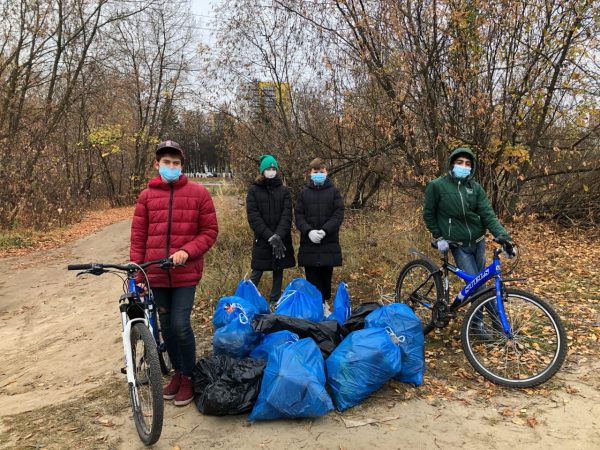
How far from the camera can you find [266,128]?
9672mm

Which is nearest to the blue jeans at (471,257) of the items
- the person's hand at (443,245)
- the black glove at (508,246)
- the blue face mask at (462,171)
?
the person's hand at (443,245)

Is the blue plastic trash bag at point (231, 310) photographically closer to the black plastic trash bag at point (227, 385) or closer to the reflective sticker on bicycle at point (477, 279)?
the black plastic trash bag at point (227, 385)

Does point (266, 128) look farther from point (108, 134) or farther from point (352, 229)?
point (108, 134)

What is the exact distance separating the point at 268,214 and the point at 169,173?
188 cm

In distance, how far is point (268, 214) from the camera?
507cm

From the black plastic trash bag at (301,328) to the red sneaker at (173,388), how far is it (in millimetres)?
711

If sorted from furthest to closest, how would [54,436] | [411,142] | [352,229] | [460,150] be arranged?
[352,229]
[411,142]
[460,150]
[54,436]

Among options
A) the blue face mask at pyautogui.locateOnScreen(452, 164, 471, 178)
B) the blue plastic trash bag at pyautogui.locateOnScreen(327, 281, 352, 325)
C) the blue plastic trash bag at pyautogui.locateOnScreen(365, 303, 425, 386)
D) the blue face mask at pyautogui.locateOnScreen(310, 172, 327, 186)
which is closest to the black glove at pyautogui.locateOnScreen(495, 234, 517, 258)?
the blue face mask at pyautogui.locateOnScreen(452, 164, 471, 178)

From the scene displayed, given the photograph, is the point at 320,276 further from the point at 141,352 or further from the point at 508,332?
the point at 141,352

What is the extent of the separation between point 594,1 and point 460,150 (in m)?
4.74

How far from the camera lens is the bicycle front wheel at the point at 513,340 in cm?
352

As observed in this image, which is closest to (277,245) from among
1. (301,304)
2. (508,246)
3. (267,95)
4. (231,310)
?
(301,304)

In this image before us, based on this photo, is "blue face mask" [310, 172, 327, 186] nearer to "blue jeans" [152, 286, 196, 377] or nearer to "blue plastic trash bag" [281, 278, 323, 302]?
"blue plastic trash bag" [281, 278, 323, 302]

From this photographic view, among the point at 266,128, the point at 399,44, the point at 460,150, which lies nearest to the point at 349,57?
the point at 399,44
